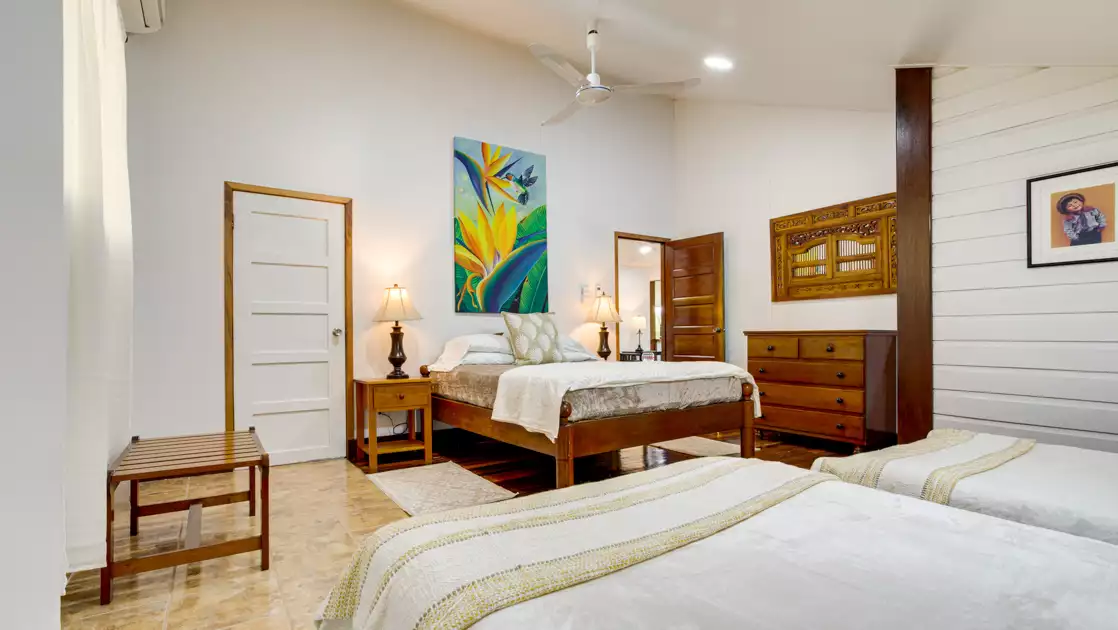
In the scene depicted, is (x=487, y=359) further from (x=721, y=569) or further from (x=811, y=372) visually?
(x=721, y=569)

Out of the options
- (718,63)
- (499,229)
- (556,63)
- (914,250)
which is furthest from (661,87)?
(499,229)

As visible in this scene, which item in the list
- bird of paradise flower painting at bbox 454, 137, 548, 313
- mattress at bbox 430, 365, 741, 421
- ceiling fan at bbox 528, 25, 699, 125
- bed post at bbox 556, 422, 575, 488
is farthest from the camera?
bird of paradise flower painting at bbox 454, 137, 548, 313

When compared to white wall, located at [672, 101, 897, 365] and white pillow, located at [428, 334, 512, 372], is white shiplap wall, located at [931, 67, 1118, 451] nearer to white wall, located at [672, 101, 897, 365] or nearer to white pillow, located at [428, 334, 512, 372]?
white wall, located at [672, 101, 897, 365]

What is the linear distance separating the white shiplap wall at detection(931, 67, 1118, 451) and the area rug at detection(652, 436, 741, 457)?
61.0 inches

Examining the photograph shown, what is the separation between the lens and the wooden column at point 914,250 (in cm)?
307

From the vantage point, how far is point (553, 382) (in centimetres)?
297

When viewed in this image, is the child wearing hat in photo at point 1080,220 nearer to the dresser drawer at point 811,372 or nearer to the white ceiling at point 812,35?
the white ceiling at point 812,35

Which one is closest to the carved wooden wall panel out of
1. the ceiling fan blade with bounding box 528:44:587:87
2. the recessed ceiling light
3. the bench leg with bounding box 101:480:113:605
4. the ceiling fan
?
the recessed ceiling light

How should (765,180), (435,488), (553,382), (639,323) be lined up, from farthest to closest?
1. (639,323)
2. (765,180)
3. (435,488)
4. (553,382)

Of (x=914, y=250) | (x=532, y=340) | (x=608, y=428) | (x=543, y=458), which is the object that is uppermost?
(x=914, y=250)

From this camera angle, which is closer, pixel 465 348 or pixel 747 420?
pixel 747 420

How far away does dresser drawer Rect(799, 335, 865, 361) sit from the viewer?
4137 millimetres

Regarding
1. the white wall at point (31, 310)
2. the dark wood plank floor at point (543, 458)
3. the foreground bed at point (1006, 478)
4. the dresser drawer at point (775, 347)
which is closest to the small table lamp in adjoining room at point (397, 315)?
the dark wood plank floor at point (543, 458)

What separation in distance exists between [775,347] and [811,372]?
397mm
